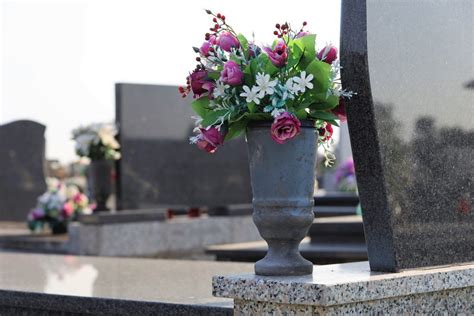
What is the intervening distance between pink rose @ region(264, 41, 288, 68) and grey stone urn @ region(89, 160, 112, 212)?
9.45 m

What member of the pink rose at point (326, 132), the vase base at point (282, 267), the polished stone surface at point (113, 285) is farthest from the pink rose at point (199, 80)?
the polished stone surface at point (113, 285)

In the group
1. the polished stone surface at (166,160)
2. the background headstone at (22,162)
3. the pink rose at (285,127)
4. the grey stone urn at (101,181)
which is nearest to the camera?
the pink rose at (285,127)

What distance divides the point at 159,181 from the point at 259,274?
10.6 meters

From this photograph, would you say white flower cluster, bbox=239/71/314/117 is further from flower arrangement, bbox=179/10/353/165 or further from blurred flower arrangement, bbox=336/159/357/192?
blurred flower arrangement, bbox=336/159/357/192

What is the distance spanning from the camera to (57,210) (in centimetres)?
1357

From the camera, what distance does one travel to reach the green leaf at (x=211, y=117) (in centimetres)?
400

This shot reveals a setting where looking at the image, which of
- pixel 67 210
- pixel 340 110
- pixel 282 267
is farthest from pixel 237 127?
pixel 67 210

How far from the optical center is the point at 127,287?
5707 mm

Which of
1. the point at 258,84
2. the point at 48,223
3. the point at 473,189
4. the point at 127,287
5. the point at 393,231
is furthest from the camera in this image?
the point at 48,223

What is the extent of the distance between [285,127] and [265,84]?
179 mm

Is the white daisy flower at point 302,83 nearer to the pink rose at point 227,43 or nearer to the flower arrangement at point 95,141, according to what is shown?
the pink rose at point 227,43

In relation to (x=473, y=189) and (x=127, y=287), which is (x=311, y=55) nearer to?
(x=473, y=189)

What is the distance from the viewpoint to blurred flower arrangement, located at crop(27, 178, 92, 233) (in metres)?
13.5

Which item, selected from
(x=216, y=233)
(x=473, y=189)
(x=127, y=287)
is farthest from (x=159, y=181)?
(x=473, y=189)
